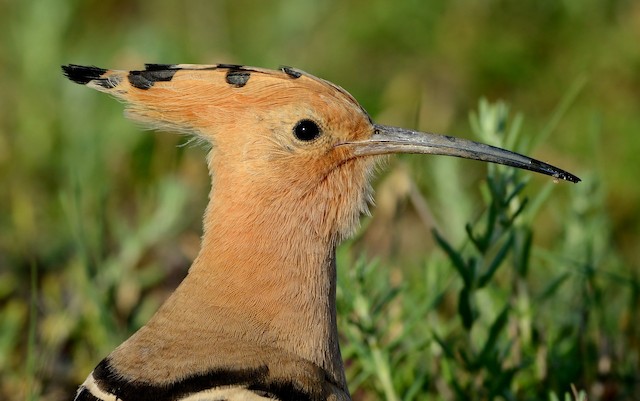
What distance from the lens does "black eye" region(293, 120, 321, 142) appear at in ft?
7.64

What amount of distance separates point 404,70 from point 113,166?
145cm

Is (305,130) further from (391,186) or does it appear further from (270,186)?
(391,186)

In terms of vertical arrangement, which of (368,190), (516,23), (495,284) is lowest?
(495,284)

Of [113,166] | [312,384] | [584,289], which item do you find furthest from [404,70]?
[312,384]

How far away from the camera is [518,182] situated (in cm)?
245

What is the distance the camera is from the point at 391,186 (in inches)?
141

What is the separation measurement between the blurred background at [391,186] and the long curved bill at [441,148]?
15 centimetres

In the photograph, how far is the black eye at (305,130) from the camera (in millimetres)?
2328

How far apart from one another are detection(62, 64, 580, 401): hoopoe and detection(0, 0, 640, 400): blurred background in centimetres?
17

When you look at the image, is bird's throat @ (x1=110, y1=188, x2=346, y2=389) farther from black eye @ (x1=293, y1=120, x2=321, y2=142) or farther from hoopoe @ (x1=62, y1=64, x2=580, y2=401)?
black eye @ (x1=293, y1=120, x2=321, y2=142)

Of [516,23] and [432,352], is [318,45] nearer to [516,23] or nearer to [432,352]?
[516,23]

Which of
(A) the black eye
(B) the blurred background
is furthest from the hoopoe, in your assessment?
→ (B) the blurred background

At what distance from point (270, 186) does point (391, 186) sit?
129 centimetres

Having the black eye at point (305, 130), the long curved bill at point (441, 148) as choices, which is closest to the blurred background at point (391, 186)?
the long curved bill at point (441, 148)
